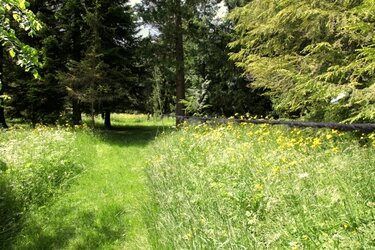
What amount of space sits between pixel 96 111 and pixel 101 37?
3.89m

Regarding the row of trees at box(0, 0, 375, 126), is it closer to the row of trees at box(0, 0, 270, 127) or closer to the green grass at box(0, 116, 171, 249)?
the row of trees at box(0, 0, 270, 127)

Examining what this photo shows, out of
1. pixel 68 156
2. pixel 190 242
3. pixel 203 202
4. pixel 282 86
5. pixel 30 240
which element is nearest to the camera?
pixel 190 242

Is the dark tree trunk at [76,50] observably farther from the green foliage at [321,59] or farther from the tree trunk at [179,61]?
the green foliage at [321,59]

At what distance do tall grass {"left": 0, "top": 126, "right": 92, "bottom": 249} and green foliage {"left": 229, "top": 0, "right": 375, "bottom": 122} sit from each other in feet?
17.9

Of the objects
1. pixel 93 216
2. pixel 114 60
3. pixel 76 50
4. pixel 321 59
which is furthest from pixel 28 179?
pixel 76 50

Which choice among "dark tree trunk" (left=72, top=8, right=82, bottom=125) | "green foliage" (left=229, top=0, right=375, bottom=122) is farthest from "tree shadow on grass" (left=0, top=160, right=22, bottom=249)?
"dark tree trunk" (left=72, top=8, right=82, bottom=125)

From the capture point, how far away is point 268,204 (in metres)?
2.81

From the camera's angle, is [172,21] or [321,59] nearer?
[321,59]

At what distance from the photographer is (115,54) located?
1521cm

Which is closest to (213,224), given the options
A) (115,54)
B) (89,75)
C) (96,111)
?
(89,75)

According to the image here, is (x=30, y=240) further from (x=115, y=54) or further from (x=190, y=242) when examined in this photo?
(x=115, y=54)

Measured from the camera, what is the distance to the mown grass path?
4.27m

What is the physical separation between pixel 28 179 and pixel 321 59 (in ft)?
23.5

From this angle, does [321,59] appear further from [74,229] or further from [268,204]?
[74,229]
